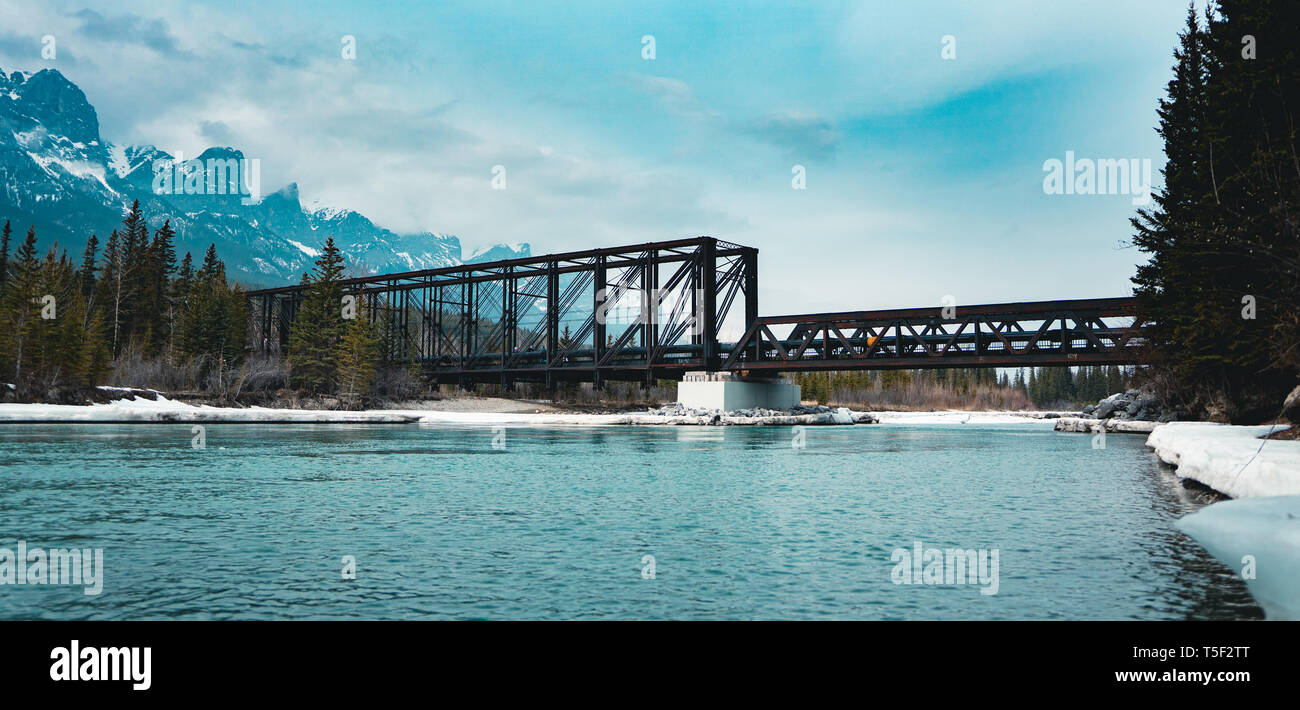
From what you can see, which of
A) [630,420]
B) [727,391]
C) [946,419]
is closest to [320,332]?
[630,420]

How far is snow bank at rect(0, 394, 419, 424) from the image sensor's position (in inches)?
2089

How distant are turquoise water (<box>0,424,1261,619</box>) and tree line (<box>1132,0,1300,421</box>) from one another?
A: 6935mm

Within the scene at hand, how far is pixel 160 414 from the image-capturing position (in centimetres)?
5675

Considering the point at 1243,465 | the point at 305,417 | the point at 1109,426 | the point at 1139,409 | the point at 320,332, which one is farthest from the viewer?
the point at 320,332

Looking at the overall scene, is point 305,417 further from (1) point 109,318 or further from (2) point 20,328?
(1) point 109,318

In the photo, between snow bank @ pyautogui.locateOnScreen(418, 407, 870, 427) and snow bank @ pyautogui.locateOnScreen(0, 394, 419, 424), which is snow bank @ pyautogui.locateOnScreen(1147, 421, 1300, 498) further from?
snow bank @ pyautogui.locateOnScreen(0, 394, 419, 424)

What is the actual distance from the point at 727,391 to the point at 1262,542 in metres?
68.6

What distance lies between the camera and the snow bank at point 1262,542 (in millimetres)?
8320

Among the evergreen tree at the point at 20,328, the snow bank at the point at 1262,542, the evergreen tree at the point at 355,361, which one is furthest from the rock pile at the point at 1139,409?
the evergreen tree at the point at 20,328

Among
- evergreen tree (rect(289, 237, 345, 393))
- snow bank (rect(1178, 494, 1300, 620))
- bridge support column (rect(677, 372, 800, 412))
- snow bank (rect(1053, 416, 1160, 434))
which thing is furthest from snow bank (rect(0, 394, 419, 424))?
snow bank (rect(1178, 494, 1300, 620))

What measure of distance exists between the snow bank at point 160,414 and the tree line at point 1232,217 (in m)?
54.1

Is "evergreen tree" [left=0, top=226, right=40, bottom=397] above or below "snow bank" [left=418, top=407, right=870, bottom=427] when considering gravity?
above
